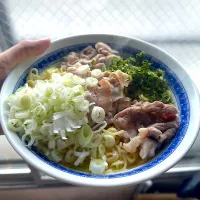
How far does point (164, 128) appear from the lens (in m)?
1.05

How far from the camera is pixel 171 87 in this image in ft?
3.91

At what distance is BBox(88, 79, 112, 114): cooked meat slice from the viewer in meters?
1.09

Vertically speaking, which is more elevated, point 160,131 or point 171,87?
point 171,87

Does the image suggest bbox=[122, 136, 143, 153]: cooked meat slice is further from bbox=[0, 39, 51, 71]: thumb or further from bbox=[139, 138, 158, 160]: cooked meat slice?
bbox=[0, 39, 51, 71]: thumb

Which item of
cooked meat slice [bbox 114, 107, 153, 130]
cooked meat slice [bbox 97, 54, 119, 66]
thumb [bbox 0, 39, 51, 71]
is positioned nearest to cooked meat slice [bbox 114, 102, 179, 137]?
cooked meat slice [bbox 114, 107, 153, 130]

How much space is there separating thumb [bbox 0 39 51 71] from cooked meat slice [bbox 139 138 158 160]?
0.54 meters

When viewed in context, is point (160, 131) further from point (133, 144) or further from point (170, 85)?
point (170, 85)

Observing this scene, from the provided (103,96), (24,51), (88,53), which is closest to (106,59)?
(88,53)

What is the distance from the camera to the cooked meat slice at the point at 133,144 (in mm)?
1027

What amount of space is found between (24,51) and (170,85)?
576 mm

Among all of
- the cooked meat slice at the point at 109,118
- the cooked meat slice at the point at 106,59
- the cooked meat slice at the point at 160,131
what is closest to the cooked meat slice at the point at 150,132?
the cooked meat slice at the point at 160,131

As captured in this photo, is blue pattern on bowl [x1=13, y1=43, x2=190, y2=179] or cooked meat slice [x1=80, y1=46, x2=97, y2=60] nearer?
blue pattern on bowl [x1=13, y1=43, x2=190, y2=179]

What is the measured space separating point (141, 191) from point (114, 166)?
750 mm

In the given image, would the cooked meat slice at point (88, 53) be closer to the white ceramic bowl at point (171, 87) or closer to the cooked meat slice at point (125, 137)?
the white ceramic bowl at point (171, 87)
